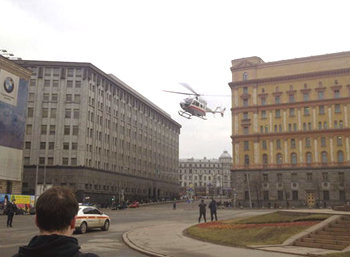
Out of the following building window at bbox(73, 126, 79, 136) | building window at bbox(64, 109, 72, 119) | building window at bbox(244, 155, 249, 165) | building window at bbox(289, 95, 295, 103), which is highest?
building window at bbox(289, 95, 295, 103)

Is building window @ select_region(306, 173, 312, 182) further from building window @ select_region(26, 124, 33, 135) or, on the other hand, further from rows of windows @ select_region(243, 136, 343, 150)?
building window @ select_region(26, 124, 33, 135)

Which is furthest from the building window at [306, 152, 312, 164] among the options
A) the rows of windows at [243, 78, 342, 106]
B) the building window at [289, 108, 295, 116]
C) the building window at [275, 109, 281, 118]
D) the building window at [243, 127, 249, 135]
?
the building window at [243, 127, 249, 135]

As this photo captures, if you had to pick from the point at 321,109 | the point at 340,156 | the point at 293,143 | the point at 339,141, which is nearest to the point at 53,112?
the point at 293,143

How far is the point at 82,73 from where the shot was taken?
266 feet

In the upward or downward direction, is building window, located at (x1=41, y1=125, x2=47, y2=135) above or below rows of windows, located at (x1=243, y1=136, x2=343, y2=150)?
above

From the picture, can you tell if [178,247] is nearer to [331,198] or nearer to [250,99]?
[331,198]

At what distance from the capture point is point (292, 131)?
282 feet

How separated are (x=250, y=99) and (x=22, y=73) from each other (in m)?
49.5

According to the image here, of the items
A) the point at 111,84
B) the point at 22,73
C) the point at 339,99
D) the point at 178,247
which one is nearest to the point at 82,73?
the point at 111,84

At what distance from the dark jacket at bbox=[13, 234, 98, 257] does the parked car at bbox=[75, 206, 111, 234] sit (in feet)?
70.3

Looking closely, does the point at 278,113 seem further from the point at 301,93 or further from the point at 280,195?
the point at 280,195

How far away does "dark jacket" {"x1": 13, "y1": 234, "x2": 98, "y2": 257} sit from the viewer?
8.61ft

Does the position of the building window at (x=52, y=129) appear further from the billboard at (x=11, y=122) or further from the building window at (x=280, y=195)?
the building window at (x=280, y=195)

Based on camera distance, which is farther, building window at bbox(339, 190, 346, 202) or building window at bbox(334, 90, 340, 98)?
building window at bbox(334, 90, 340, 98)
